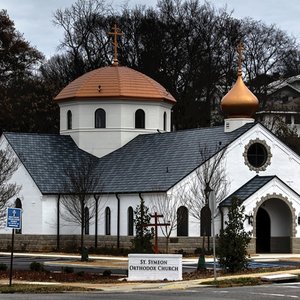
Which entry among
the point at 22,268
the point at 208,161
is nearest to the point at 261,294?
the point at 22,268

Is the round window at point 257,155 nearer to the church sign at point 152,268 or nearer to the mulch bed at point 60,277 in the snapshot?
the mulch bed at point 60,277

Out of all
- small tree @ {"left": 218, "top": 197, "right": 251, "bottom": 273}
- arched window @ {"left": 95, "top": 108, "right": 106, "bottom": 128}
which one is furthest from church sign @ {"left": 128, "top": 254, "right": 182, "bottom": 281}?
arched window @ {"left": 95, "top": 108, "right": 106, "bottom": 128}

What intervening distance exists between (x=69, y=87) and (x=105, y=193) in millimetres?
10689

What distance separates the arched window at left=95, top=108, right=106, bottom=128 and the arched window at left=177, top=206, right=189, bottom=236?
1228 centimetres

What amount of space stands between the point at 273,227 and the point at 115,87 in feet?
47.2

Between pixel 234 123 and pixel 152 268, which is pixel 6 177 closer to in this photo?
pixel 234 123

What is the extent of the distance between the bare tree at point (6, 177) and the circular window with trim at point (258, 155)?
13547 mm

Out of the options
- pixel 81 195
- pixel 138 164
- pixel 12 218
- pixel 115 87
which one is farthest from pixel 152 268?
pixel 115 87

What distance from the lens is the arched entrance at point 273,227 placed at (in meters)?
65.7

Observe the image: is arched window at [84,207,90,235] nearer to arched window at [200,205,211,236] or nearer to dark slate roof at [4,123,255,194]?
dark slate roof at [4,123,255,194]

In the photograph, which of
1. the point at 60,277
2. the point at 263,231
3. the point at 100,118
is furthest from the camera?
the point at 100,118

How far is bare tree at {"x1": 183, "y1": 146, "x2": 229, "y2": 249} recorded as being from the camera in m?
63.3

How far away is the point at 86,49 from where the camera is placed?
3912 inches

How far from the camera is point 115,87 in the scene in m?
73.5
